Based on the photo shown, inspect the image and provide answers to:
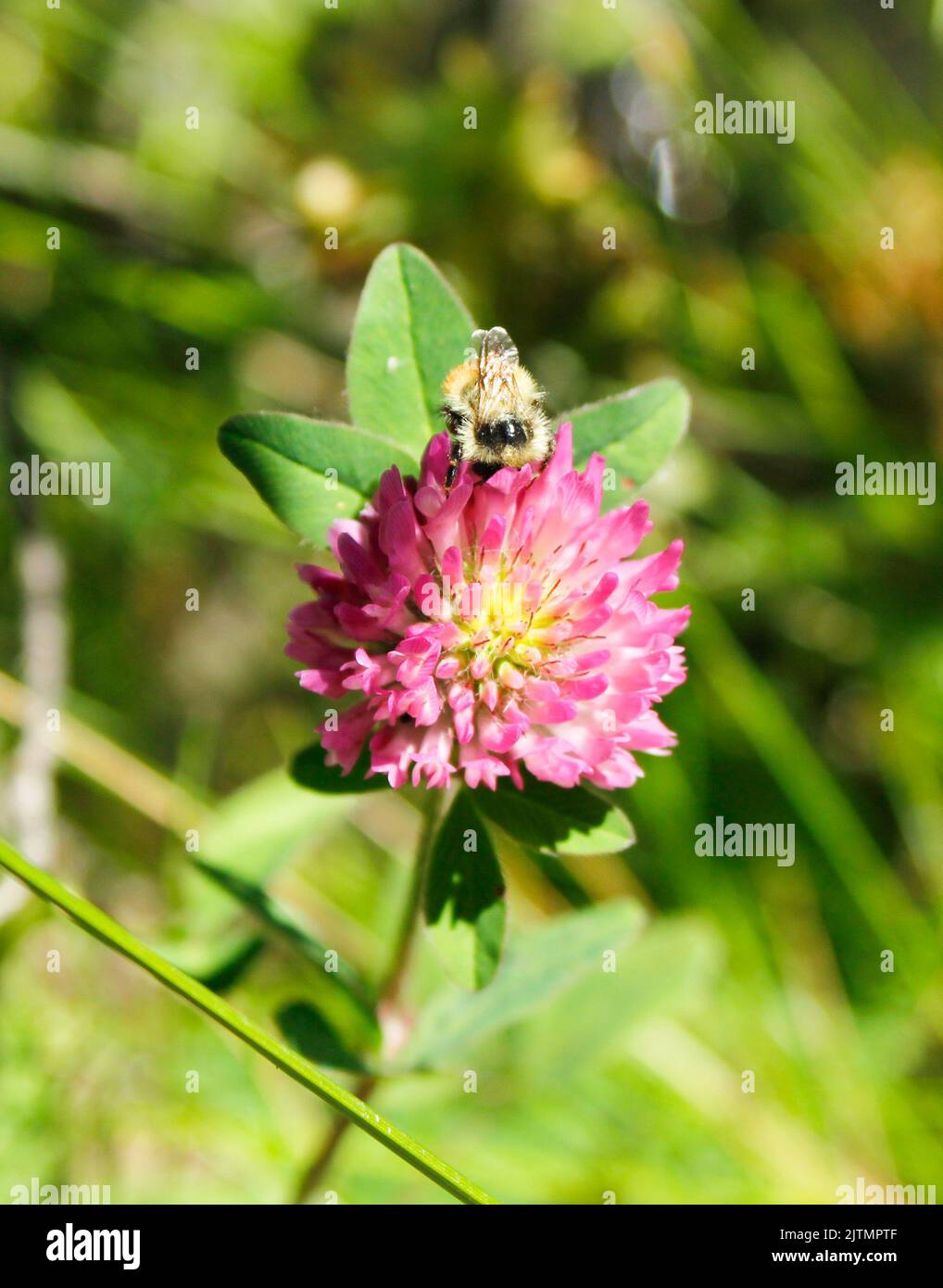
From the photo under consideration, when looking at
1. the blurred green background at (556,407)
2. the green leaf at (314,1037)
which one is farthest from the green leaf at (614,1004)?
the green leaf at (314,1037)

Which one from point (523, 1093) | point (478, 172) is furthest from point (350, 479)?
point (478, 172)

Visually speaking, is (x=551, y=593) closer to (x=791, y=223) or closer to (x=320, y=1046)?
(x=320, y=1046)

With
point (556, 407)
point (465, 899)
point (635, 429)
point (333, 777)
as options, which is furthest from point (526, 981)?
point (556, 407)

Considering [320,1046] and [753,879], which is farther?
[753,879]

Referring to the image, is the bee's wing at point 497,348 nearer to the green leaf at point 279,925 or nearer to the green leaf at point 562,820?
the green leaf at point 562,820

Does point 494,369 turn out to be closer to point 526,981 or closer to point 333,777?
point 333,777

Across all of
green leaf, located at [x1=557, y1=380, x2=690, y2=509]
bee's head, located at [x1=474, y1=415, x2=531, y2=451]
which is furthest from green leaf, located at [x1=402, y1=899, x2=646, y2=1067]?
bee's head, located at [x1=474, y1=415, x2=531, y2=451]
